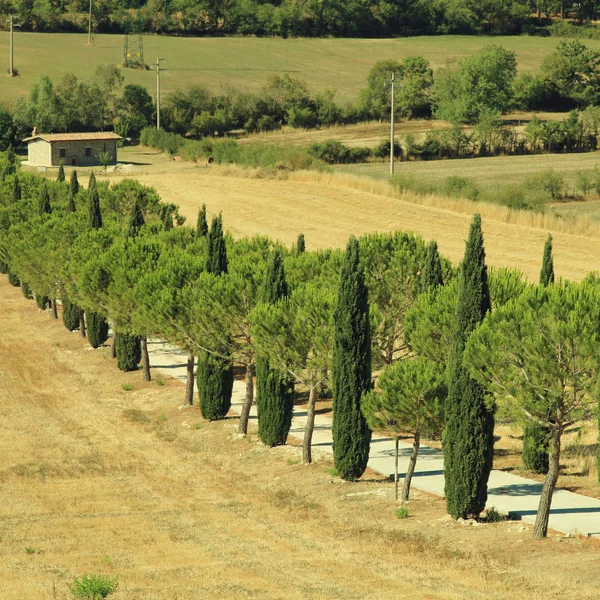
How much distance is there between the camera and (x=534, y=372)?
3375 centimetres

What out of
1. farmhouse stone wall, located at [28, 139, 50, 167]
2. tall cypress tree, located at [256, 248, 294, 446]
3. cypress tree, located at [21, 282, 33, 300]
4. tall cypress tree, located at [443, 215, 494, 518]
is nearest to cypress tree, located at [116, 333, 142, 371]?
tall cypress tree, located at [256, 248, 294, 446]

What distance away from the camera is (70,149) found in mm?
120188

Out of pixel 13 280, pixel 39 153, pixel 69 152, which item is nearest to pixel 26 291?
pixel 13 280

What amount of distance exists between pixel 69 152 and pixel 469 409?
90.7 meters

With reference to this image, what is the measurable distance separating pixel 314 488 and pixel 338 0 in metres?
166

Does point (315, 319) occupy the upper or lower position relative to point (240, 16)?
lower

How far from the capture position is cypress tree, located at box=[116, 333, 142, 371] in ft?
200

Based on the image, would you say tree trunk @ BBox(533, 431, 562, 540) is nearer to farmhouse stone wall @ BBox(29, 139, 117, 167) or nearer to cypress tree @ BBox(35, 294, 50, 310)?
cypress tree @ BBox(35, 294, 50, 310)

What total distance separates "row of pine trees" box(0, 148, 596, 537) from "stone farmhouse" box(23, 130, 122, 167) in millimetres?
A: 52426

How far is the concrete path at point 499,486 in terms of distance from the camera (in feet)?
117

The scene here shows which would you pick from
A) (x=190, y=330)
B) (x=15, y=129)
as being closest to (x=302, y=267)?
(x=190, y=330)

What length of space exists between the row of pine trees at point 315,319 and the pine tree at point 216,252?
0.22 feet

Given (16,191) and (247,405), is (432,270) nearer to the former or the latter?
(247,405)

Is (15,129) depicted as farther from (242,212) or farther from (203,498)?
(203,498)
